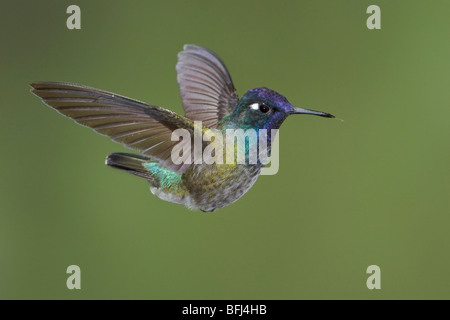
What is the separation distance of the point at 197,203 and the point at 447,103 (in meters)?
1.26

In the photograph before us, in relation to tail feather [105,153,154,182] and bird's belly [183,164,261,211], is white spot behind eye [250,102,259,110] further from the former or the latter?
tail feather [105,153,154,182]

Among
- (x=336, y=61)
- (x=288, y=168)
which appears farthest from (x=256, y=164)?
(x=336, y=61)

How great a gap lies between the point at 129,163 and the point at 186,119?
16cm

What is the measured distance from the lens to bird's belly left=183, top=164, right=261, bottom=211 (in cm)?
60

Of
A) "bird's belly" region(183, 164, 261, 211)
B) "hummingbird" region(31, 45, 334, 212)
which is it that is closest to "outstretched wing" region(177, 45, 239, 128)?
"hummingbird" region(31, 45, 334, 212)

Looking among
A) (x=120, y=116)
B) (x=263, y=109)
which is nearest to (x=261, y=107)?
(x=263, y=109)

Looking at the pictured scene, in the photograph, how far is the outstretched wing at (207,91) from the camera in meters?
0.76

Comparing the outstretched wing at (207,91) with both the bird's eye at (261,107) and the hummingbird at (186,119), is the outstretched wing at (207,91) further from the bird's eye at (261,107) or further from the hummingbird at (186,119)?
the bird's eye at (261,107)

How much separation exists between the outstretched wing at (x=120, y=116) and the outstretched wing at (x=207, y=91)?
185mm

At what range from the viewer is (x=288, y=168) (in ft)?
4.94

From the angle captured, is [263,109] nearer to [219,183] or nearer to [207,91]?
[219,183]

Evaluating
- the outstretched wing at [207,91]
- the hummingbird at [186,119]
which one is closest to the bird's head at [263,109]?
the hummingbird at [186,119]

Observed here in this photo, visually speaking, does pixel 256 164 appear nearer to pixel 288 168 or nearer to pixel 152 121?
pixel 152 121

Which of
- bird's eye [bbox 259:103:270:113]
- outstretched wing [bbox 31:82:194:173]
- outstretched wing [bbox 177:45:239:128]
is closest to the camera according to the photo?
outstretched wing [bbox 31:82:194:173]
